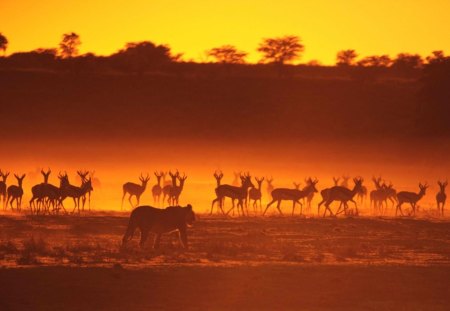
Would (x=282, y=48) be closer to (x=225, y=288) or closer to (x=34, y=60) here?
(x=34, y=60)

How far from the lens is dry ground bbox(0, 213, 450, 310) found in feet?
65.5

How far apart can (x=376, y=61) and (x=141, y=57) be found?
30.7m

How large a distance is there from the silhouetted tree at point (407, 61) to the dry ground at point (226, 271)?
104714mm

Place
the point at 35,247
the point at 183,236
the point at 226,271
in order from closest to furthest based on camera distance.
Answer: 1. the point at 226,271
2. the point at 35,247
3. the point at 183,236

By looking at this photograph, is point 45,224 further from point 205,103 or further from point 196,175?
point 205,103

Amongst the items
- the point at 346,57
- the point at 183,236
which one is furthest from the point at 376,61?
the point at 183,236

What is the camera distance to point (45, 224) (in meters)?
34.1

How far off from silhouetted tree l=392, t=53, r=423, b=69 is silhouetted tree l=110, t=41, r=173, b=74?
31315 millimetres

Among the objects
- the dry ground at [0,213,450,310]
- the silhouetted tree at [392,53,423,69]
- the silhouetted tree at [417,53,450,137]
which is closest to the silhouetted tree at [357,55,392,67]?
the silhouetted tree at [392,53,423,69]

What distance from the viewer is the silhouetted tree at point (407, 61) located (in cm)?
13462

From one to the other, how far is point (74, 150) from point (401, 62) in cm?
6389

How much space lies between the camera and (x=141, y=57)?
379ft

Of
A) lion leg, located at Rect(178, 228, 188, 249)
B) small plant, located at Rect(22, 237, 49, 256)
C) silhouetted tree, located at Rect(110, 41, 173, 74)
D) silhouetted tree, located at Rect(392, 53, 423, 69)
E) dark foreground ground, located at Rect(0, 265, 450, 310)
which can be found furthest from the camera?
silhouetted tree, located at Rect(392, 53, 423, 69)

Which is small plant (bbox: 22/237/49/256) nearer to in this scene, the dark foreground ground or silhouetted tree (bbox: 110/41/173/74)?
the dark foreground ground
